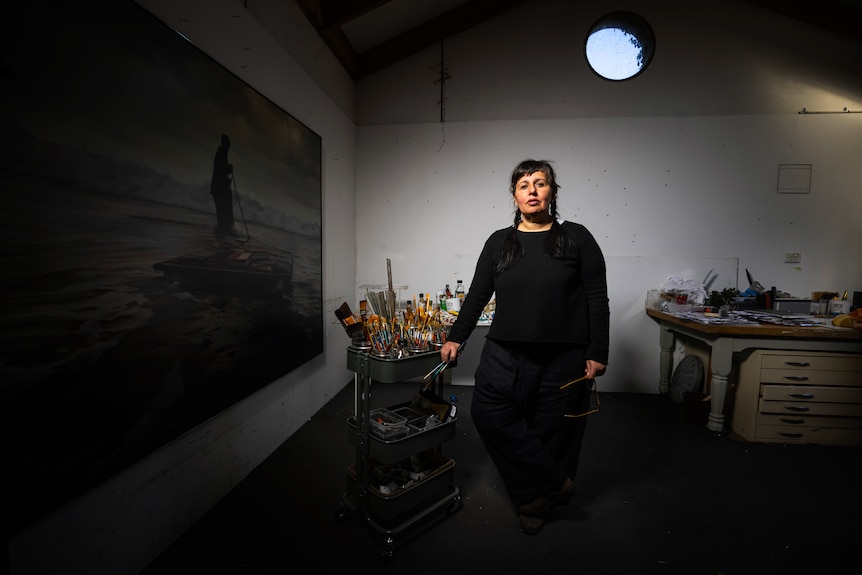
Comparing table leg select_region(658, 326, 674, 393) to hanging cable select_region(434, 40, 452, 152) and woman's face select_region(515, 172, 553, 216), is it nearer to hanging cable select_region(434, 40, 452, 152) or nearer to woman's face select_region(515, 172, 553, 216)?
woman's face select_region(515, 172, 553, 216)

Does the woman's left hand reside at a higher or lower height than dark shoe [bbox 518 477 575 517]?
higher

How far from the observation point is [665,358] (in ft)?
10.9

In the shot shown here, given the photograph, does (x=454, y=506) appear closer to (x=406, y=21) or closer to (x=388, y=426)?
(x=388, y=426)

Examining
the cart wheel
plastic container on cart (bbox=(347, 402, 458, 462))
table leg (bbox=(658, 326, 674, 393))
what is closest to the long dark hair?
plastic container on cart (bbox=(347, 402, 458, 462))

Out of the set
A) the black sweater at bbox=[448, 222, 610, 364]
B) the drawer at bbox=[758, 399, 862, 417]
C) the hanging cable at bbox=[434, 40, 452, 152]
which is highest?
the hanging cable at bbox=[434, 40, 452, 152]

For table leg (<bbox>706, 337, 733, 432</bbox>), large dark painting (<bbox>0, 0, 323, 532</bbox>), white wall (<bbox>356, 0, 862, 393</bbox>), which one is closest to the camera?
large dark painting (<bbox>0, 0, 323, 532</bbox>)

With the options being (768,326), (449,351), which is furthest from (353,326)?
(768,326)

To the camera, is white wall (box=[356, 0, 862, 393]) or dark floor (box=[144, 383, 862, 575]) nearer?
dark floor (box=[144, 383, 862, 575])

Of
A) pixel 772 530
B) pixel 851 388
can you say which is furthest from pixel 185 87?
pixel 851 388

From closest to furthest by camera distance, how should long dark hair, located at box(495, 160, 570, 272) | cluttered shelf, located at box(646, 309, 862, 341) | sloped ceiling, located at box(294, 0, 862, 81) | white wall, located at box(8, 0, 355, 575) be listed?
white wall, located at box(8, 0, 355, 575) < long dark hair, located at box(495, 160, 570, 272) < cluttered shelf, located at box(646, 309, 862, 341) < sloped ceiling, located at box(294, 0, 862, 81)

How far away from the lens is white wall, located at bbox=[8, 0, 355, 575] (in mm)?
1168

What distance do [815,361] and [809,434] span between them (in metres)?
0.48

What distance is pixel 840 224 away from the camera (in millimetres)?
3209

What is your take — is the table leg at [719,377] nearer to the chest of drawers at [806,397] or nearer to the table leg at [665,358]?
the chest of drawers at [806,397]
